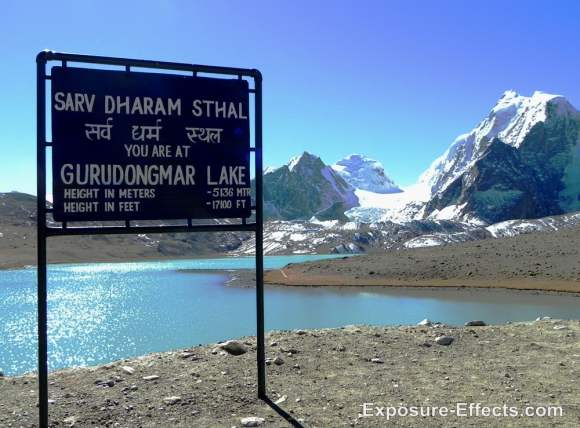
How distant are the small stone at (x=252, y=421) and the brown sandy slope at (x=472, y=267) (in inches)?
1862

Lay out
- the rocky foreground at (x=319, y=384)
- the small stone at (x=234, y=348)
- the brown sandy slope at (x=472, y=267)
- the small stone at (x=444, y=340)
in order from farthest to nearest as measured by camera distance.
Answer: the brown sandy slope at (x=472, y=267)
the small stone at (x=444, y=340)
the small stone at (x=234, y=348)
the rocky foreground at (x=319, y=384)

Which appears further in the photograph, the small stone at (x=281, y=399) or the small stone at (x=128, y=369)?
the small stone at (x=128, y=369)

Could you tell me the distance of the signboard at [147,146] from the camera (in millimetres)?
7867

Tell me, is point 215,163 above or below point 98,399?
above

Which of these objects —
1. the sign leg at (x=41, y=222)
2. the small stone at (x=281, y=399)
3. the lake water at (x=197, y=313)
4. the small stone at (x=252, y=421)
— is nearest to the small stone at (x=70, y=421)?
the sign leg at (x=41, y=222)

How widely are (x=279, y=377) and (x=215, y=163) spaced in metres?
4.16

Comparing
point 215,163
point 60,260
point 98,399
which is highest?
point 215,163

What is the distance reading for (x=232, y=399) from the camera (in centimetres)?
827

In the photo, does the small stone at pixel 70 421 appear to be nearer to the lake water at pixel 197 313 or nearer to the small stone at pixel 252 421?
the small stone at pixel 252 421

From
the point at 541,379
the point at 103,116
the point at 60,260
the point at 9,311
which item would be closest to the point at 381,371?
the point at 541,379

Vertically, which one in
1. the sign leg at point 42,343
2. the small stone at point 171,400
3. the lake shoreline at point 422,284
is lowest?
the lake shoreline at point 422,284

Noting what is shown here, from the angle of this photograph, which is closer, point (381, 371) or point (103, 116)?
A: point (103, 116)

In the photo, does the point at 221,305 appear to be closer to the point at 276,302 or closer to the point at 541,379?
the point at 276,302

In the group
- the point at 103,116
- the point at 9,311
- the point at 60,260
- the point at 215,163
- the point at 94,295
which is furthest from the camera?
the point at 60,260
